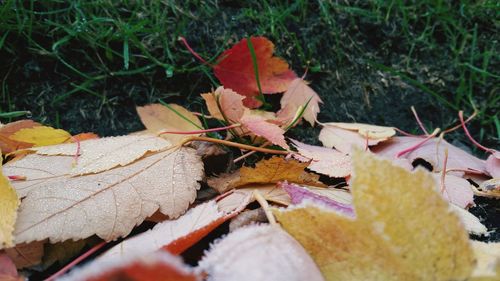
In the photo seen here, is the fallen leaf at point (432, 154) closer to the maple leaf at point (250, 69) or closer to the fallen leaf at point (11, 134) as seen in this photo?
the maple leaf at point (250, 69)

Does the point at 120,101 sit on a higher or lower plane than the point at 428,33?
lower

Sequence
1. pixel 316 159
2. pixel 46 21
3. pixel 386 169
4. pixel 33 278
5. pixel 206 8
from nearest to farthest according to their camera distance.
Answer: pixel 386 169
pixel 33 278
pixel 316 159
pixel 46 21
pixel 206 8

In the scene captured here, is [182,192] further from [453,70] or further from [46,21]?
[453,70]

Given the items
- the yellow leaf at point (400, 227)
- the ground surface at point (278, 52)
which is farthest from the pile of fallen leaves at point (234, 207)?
the ground surface at point (278, 52)

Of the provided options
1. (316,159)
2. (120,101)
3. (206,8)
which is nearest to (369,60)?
(206,8)

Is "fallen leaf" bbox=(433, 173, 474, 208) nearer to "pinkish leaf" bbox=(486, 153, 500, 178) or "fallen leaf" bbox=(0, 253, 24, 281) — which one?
"pinkish leaf" bbox=(486, 153, 500, 178)

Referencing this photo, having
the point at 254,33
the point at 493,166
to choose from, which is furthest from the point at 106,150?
the point at 493,166
